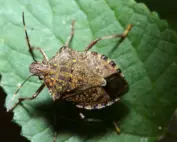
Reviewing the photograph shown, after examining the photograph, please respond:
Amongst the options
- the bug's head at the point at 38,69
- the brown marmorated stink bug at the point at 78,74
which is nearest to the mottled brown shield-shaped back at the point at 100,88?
the brown marmorated stink bug at the point at 78,74

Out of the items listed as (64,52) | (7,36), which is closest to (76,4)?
(64,52)

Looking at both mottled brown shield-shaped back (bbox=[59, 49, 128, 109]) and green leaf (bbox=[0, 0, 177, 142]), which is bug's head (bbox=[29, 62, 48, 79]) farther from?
mottled brown shield-shaped back (bbox=[59, 49, 128, 109])

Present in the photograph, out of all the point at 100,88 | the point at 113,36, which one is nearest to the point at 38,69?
the point at 100,88

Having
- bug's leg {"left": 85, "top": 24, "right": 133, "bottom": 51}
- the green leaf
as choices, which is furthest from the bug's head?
bug's leg {"left": 85, "top": 24, "right": 133, "bottom": 51}

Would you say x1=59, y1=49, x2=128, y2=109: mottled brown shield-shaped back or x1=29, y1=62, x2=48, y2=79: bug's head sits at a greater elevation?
Result: x1=29, y1=62, x2=48, y2=79: bug's head

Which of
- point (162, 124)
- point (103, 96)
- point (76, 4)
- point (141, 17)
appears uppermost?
point (76, 4)

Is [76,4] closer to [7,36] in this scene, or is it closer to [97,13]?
[97,13]
